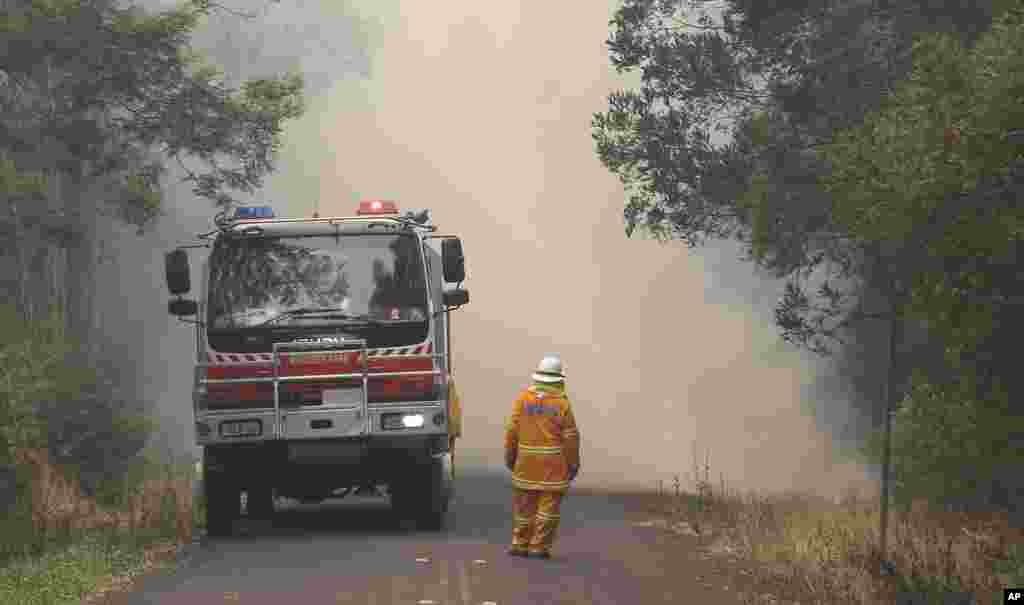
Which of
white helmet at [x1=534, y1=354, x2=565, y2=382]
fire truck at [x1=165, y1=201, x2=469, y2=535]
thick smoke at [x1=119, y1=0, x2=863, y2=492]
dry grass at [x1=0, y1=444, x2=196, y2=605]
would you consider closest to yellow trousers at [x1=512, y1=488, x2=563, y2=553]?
white helmet at [x1=534, y1=354, x2=565, y2=382]

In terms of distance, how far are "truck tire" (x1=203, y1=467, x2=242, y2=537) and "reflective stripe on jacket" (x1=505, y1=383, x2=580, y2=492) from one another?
133 inches

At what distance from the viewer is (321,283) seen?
1512 cm

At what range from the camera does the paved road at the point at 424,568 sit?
36.2ft

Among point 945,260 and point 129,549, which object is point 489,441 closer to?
point 129,549

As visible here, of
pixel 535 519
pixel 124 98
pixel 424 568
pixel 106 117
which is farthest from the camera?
pixel 106 117

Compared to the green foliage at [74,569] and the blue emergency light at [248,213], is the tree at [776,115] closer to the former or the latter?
the blue emergency light at [248,213]

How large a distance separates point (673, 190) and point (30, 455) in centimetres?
888

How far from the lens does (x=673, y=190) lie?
2119 cm

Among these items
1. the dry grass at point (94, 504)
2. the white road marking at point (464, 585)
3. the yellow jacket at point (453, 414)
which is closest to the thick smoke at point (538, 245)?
the dry grass at point (94, 504)

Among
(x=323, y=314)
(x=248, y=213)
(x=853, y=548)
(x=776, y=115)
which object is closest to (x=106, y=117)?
(x=248, y=213)

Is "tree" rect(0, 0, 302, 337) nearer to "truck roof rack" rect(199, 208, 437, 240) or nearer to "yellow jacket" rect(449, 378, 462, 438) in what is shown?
"truck roof rack" rect(199, 208, 437, 240)

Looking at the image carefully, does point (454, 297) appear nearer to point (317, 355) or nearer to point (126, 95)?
point (317, 355)

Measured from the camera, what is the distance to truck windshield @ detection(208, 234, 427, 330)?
1506cm

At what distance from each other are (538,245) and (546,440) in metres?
48.0
